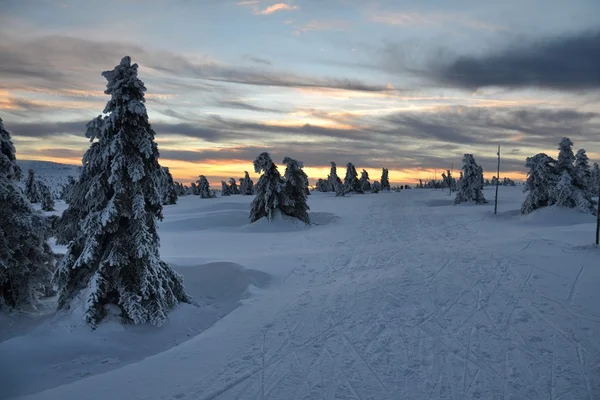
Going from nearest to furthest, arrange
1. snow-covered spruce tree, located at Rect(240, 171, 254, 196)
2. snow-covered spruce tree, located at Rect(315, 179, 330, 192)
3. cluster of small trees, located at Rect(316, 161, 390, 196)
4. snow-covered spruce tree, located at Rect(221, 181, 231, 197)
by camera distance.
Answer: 1. cluster of small trees, located at Rect(316, 161, 390, 196)
2. snow-covered spruce tree, located at Rect(240, 171, 254, 196)
3. snow-covered spruce tree, located at Rect(221, 181, 231, 197)
4. snow-covered spruce tree, located at Rect(315, 179, 330, 192)

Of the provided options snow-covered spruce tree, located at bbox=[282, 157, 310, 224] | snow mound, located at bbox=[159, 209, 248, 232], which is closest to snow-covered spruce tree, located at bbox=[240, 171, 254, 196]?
snow mound, located at bbox=[159, 209, 248, 232]

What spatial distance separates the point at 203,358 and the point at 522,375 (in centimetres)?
638

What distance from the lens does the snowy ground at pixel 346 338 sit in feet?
22.8

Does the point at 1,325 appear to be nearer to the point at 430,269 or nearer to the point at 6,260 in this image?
the point at 6,260

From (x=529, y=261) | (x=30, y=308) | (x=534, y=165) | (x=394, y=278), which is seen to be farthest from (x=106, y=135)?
(x=534, y=165)

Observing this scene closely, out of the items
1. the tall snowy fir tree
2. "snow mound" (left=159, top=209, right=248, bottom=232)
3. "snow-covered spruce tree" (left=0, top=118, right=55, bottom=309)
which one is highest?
the tall snowy fir tree

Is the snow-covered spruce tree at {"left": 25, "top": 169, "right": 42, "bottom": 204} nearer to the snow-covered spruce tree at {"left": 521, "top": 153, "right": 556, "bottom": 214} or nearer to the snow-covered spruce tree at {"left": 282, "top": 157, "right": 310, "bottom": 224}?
the snow-covered spruce tree at {"left": 282, "top": 157, "right": 310, "bottom": 224}

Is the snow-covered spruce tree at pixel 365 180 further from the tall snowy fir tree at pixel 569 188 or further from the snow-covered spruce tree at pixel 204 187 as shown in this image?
the tall snowy fir tree at pixel 569 188

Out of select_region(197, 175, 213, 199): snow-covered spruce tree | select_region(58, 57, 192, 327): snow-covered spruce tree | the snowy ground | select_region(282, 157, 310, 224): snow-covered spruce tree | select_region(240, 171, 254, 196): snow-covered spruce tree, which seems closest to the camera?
the snowy ground

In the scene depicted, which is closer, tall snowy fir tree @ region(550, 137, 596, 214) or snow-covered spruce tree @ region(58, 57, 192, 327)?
snow-covered spruce tree @ region(58, 57, 192, 327)

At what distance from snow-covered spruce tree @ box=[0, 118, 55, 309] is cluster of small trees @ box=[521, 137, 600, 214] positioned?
38.2 meters

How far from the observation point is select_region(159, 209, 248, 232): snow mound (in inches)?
1313

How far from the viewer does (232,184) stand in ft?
334

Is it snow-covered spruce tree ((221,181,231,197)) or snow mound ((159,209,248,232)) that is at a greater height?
snow-covered spruce tree ((221,181,231,197))
